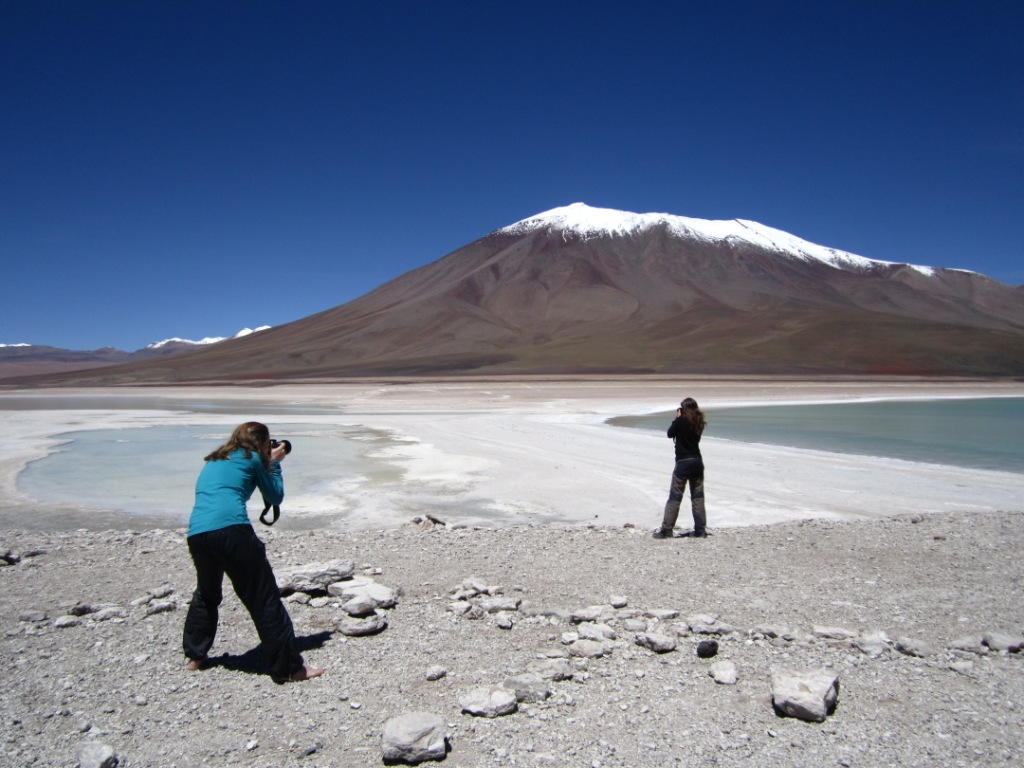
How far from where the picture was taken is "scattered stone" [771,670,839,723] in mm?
3531

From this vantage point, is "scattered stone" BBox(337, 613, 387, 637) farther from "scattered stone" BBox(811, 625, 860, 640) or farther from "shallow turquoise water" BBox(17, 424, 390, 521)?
"shallow turquoise water" BBox(17, 424, 390, 521)

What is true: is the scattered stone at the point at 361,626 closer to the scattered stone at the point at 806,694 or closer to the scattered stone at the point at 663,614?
the scattered stone at the point at 663,614

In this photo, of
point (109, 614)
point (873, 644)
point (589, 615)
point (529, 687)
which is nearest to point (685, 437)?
point (589, 615)

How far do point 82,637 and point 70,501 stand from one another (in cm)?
728

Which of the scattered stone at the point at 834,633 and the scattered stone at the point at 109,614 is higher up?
the scattered stone at the point at 109,614

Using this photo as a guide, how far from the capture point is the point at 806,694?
11.8 feet

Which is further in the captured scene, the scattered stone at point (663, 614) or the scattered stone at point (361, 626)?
the scattered stone at point (663, 614)

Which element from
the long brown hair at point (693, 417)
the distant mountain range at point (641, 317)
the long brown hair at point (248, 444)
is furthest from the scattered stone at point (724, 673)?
the distant mountain range at point (641, 317)

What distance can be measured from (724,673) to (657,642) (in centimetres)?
45

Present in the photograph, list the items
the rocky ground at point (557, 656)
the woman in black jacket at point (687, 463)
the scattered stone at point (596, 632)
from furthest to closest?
the woman in black jacket at point (687, 463) → the scattered stone at point (596, 632) → the rocky ground at point (557, 656)

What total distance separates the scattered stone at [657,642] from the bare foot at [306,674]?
1820 millimetres

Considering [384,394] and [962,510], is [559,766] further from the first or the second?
[384,394]

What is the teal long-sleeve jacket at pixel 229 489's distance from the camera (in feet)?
13.1

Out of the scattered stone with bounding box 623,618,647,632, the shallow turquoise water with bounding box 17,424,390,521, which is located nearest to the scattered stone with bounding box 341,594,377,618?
the scattered stone with bounding box 623,618,647,632
